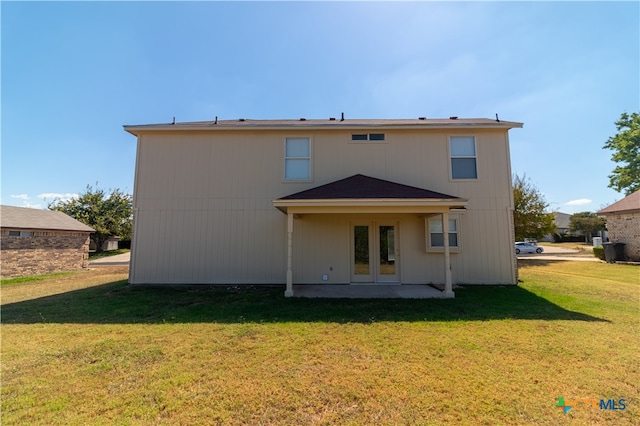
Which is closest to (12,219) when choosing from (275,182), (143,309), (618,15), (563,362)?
(143,309)

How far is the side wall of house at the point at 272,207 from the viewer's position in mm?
9039

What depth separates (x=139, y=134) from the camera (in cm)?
952

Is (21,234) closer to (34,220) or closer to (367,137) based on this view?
(34,220)

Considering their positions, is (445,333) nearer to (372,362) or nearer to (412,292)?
(372,362)

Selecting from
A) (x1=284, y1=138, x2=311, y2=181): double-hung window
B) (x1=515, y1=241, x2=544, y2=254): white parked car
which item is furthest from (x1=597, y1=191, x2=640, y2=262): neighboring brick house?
(x1=284, y1=138, x2=311, y2=181): double-hung window

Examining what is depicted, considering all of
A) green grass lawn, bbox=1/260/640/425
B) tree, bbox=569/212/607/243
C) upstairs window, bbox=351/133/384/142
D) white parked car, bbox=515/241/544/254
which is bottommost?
green grass lawn, bbox=1/260/640/425

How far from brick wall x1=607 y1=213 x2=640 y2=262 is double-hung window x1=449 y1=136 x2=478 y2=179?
14138 millimetres

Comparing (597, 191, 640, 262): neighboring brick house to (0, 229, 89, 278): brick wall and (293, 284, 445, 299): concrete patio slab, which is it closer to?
(293, 284, 445, 299): concrete patio slab

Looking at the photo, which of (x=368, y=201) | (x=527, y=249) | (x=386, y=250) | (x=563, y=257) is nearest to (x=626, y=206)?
(x=563, y=257)

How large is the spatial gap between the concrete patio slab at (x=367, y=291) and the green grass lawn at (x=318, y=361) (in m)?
0.71

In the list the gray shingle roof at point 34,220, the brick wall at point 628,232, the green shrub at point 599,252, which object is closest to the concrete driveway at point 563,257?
the green shrub at point 599,252

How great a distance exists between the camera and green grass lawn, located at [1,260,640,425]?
2631 mm

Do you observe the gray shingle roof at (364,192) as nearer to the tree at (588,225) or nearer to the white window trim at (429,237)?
the white window trim at (429,237)

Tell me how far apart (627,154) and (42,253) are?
41887 millimetres
